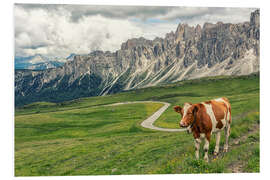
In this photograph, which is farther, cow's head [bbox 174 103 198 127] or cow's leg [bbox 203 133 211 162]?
cow's leg [bbox 203 133 211 162]

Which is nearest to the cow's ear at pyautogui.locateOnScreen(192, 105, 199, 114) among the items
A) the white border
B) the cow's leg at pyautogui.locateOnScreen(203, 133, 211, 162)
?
the cow's leg at pyautogui.locateOnScreen(203, 133, 211, 162)

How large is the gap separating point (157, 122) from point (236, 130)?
34174 millimetres

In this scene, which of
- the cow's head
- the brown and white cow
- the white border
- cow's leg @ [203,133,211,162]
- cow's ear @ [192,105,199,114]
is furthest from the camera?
the white border

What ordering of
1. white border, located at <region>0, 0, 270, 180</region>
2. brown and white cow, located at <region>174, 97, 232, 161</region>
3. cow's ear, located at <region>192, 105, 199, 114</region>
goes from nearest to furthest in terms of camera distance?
brown and white cow, located at <region>174, 97, 232, 161</region> < cow's ear, located at <region>192, 105, 199, 114</region> < white border, located at <region>0, 0, 270, 180</region>

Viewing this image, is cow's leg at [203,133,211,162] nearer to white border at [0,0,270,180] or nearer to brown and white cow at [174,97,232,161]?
brown and white cow at [174,97,232,161]

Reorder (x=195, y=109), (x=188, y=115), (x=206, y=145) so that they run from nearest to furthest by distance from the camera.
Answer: (x=188, y=115)
(x=195, y=109)
(x=206, y=145)

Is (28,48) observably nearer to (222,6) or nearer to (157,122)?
(222,6)
